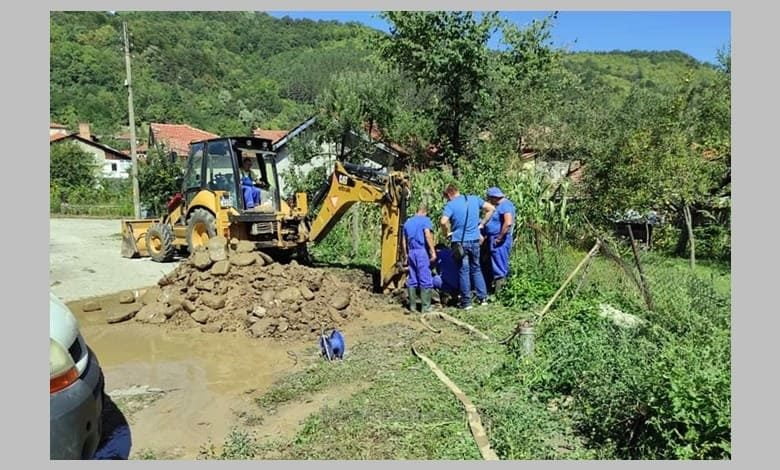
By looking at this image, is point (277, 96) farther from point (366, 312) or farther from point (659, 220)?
point (366, 312)

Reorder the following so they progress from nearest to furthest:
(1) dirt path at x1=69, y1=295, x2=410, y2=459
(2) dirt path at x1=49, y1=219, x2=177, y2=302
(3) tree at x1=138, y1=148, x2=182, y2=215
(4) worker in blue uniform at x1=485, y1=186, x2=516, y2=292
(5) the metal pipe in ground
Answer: (1) dirt path at x1=69, y1=295, x2=410, y2=459, (5) the metal pipe in ground, (4) worker in blue uniform at x1=485, y1=186, x2=516, y2=292, (2) dirt path at x1=49, y1=219, x2=177, y2=302, (3) tree at x1=138, y1=148, x2=182, y2=215

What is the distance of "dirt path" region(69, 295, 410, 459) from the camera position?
4.82 meters

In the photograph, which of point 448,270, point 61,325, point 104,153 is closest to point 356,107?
point 448,270

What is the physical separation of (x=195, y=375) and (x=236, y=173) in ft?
17.2

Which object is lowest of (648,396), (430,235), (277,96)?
(648,396)

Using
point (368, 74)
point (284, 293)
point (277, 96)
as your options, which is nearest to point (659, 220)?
point (368, 74)

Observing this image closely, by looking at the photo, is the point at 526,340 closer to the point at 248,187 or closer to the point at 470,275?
the point at 470,275

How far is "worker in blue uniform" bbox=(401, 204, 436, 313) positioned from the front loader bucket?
318 inches

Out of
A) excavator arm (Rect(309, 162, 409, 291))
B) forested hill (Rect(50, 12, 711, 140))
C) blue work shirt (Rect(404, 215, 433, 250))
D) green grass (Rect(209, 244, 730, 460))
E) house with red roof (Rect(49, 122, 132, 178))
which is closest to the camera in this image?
green grass (Rect(209, 244, 730, 460))

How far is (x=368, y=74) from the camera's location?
2144cm

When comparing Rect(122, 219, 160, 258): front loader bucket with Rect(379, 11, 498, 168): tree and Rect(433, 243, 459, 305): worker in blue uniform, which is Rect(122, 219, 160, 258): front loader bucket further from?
Rect(379, 11, 498, 168): tree

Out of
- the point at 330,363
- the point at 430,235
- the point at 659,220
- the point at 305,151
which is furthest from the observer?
the point at 305,151

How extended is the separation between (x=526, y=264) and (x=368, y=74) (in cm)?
1398

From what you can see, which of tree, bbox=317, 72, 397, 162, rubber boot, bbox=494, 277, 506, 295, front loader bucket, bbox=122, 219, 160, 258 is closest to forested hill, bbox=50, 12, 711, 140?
tree, bbox=317, 72, 397, 162
